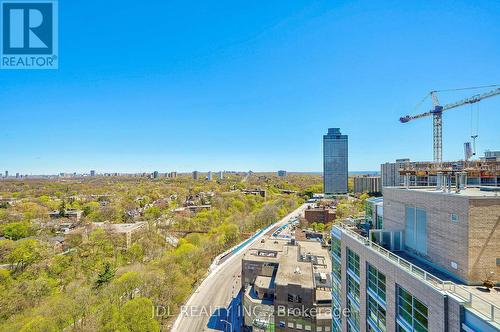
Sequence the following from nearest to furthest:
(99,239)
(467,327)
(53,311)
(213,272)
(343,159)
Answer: (467,327), (53,311), (213,272), (99,239), (343,159)

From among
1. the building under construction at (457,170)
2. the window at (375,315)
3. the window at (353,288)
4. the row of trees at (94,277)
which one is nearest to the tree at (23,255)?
the row of trees at (94,277)

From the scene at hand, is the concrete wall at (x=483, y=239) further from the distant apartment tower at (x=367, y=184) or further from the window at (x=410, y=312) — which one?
the distant apartment tower at (x=367, y=184)

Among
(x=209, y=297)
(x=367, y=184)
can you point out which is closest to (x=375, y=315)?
(x=209, y=297)

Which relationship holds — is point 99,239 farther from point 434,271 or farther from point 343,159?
point 343,159

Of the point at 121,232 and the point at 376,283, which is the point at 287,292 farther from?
the point at 121,232

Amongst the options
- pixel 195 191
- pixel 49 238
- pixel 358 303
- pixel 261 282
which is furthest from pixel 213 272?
pixel 195 191
